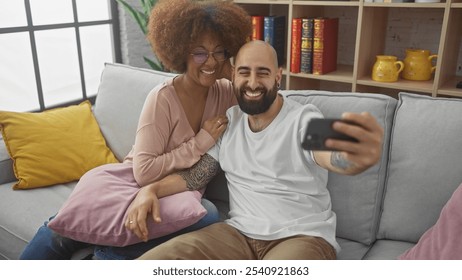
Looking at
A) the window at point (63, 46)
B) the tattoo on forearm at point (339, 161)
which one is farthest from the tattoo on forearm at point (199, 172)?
the window at point (63, 46)

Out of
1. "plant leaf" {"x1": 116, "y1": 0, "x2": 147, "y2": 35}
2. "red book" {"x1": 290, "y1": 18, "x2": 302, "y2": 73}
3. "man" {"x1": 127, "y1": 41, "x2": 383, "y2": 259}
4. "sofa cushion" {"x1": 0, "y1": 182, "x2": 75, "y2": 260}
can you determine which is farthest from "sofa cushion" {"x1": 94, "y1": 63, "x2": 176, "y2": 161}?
"red book" {"x1": 290, "y1": 18, "x2": 302, "y2": 73}

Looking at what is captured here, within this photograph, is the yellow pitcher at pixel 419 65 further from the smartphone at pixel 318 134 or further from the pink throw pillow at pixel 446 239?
the smartphone at pixel 318 134

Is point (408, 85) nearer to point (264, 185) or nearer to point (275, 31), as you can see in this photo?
point (275, 31)

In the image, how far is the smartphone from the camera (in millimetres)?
713

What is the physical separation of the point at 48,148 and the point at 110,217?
23.4 inches

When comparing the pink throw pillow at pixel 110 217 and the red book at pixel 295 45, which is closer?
the pink throw pillow at pixel 110 217

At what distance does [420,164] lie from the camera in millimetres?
1207

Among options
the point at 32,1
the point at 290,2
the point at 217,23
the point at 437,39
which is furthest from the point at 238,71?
the point at 32,1

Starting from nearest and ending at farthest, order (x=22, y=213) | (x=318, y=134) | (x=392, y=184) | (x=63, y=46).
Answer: (x=318, y=134)
(x=392, y=184)
(x=22, y=213)
(x=63, y=46)

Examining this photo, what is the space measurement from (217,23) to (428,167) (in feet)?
2.41

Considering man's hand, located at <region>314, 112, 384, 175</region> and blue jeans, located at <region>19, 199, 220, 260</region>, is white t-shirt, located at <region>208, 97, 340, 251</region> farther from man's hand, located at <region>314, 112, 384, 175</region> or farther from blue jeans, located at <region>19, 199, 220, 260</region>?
man's hand, located at <region>314, 112, 384, 175</region>

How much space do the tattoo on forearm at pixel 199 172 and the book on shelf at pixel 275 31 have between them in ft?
4.05

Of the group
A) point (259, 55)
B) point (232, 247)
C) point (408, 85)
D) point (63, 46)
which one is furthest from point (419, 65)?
point (63, 46)

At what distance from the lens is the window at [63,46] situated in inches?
98.4
